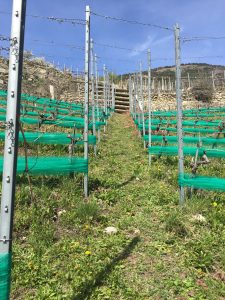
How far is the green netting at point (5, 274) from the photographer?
2.85 meters

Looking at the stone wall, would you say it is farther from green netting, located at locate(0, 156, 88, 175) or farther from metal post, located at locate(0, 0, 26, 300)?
metal post, located at locate(0, 0, 26, 300)

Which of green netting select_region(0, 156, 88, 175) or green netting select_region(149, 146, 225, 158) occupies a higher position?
green netting select_region(149, 146, 225, 158)

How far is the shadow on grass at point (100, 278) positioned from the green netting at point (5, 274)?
100 centimetres

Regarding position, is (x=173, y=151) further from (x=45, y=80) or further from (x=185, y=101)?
(x=185, y=101)

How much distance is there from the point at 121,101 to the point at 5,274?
29.3 meters

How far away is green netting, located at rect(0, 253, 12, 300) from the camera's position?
9.34 ft

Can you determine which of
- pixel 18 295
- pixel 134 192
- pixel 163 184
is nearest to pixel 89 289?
pixel 18 295

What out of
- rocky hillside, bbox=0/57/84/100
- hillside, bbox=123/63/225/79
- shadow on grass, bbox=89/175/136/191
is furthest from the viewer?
hillside, bbox=123/63/225/79

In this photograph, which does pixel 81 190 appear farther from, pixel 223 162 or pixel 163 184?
pixel 223 162

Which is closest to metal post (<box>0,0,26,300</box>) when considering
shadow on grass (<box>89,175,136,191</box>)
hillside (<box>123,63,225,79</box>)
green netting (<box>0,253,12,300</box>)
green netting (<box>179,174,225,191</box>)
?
green netting (<box>0,253,12,300</box>)

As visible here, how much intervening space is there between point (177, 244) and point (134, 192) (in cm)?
226

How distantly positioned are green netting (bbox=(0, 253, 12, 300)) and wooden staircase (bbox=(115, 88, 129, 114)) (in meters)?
27.1

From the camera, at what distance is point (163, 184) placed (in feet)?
24.8

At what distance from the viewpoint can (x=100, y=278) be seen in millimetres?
4109
